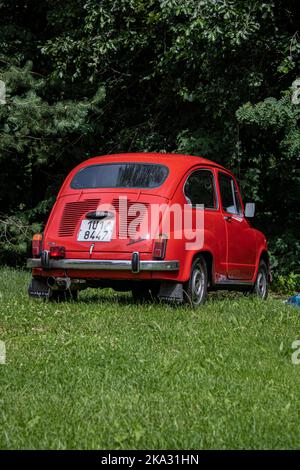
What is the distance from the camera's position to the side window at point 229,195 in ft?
37.2

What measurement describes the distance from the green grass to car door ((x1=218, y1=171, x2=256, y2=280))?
1713 mm

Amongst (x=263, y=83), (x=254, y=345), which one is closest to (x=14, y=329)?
(x=254, y=345)

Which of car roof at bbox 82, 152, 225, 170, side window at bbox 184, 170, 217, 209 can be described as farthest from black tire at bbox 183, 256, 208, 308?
car roof at bbox 82, 152, 225, 170

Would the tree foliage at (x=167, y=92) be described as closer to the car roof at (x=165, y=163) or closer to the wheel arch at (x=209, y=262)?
the car roof at (x=165, y=163)

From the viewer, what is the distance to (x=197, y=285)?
10070 millimetres

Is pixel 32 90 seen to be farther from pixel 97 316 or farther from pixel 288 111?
pixel 97 316

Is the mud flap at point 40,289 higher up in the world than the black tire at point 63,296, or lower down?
higher up

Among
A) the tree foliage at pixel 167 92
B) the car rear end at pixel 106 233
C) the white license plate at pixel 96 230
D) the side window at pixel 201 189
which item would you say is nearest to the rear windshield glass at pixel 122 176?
the car rear end at pixel 106 233

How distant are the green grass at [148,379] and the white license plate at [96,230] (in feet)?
2.73

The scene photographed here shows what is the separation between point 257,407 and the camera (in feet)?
16.7

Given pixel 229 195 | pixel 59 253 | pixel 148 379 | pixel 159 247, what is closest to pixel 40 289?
pixel 59 253
